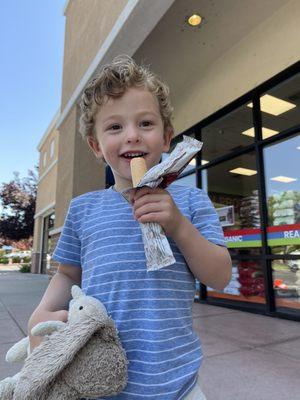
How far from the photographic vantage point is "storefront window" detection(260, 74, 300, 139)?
207 inches

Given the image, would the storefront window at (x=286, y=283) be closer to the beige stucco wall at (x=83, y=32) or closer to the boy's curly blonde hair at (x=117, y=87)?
the boy's curly blonde hair at (x=117, y=87)

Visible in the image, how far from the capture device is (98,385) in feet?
2.88

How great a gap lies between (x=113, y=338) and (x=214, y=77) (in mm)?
6332

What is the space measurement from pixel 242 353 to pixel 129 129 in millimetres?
2654

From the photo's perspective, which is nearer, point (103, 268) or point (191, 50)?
point (103, 268)

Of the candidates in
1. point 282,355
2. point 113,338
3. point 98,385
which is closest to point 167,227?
point 113,338

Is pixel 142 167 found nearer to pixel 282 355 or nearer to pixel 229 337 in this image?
pixel 282 355

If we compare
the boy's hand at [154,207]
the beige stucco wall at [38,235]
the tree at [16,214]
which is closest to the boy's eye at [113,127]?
the boy's hand at [154,207]

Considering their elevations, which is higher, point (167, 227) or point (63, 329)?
point (167, 227)

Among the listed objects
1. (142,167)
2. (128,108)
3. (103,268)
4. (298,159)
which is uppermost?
(298,159)

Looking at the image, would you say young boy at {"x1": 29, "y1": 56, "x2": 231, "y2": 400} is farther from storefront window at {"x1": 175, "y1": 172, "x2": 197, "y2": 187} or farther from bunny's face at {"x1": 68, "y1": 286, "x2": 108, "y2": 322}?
storefront window at {"x1": 175, "y1": 172, "x2": 197, "y2": 187}

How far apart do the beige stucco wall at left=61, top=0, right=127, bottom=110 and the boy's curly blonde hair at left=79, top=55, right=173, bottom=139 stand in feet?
16.7

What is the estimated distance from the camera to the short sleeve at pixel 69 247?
125 centimetres

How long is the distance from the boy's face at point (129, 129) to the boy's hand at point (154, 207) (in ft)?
0.84
